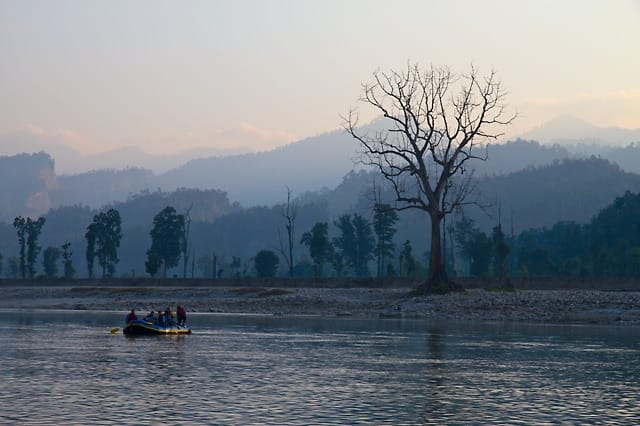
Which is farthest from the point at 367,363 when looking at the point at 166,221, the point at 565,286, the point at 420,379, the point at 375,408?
the point at 166,221

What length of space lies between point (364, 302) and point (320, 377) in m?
51.7

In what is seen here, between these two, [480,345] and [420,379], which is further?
[480,345]

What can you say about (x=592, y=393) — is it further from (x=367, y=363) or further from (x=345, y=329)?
(x=345, y=329)

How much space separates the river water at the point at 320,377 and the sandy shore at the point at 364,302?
1378 cm

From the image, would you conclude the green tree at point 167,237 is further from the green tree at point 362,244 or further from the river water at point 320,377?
the river water at point 320,377

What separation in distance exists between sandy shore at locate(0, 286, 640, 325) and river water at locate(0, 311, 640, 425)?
45.2 ft

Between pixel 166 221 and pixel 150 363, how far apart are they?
129 meters

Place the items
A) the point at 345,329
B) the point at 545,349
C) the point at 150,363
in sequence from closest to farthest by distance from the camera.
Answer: the point at 150,363 → the point at 545,349 → the point at 345,329

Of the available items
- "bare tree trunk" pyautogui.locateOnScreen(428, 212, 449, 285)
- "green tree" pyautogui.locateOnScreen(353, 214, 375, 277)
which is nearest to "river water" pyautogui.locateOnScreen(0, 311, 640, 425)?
"bare tree trunk" pyautogui.locateOnScreen(428, 212, 449, 285)

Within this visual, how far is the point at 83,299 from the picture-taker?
102 meters

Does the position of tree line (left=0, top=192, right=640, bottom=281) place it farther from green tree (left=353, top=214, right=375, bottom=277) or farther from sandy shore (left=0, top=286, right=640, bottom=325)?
sandy shore (left=0, top=286, right=640, bottom=325)

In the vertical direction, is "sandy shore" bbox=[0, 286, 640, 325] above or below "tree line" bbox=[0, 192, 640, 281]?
below

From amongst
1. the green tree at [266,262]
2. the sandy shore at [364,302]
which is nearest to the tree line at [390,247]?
the green tree at [266,262]

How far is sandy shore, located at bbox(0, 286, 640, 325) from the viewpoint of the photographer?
74.4 metres
